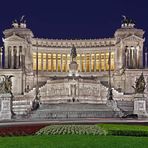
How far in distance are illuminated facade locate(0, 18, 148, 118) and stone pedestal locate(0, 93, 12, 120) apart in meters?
31.2

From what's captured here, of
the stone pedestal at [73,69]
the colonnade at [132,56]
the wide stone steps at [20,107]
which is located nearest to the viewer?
the wide stone steps at [20,107]

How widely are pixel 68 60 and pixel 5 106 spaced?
75.4 metres

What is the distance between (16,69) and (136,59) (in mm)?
33220

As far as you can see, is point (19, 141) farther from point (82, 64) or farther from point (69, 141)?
point (82, 64)

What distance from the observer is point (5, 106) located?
65.4 metres

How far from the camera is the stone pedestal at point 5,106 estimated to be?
212 ft

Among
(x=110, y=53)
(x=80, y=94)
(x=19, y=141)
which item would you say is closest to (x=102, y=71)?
(x=110, y=53)

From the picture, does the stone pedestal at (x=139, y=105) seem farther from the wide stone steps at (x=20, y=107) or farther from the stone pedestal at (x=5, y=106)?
the wide stone steps at (x=20, y=107)

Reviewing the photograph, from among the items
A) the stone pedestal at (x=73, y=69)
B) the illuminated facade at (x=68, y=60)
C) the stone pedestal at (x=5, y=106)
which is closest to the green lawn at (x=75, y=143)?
the stone pedestal at (x=5, y=106)

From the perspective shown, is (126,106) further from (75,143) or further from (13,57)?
(75,143)

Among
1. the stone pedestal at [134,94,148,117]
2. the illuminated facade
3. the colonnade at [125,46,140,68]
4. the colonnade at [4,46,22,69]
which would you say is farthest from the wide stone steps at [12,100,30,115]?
the colonnade at [125,46,140,68]

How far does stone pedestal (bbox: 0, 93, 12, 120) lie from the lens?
6469 cm

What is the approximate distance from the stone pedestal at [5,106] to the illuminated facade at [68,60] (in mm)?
31223

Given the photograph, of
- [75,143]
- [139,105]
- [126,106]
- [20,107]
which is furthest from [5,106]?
[75,143]
